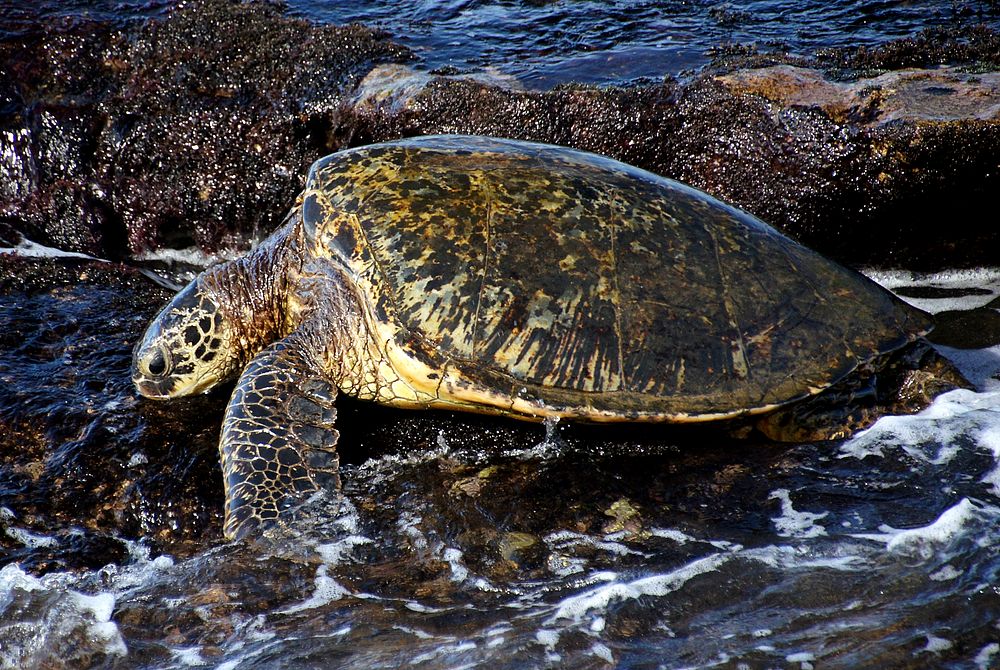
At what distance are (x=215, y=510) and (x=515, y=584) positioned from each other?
4.91 ft

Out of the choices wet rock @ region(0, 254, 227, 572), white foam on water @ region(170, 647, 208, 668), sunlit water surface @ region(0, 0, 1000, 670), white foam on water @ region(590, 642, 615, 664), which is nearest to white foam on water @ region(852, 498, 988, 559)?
sunlit water surface @ region(0, 0, 1000, 670)

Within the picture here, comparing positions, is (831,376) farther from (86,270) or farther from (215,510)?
(86,270)

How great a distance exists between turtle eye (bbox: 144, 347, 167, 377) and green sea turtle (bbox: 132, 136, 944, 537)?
0.02m

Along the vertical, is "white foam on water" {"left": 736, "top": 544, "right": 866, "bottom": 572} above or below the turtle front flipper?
below

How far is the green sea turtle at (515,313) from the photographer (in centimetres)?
388

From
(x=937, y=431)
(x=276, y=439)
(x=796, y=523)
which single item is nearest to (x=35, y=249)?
(x=276, y=439)

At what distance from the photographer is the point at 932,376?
4340mm

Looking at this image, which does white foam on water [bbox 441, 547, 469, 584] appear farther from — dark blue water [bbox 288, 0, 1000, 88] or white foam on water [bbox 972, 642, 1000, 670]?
dark blue water [bbox 288, 0, 1000, 88]

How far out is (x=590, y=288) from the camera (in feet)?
13.0

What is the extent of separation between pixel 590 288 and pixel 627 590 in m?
1.45

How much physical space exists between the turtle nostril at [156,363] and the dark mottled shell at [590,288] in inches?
41.4

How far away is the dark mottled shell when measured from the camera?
3896 millimetres

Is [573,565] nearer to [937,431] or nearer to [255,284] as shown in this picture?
[937,431]

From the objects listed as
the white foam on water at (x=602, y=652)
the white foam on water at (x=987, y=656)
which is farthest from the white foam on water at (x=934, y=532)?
the white foam on water at (x=602, y=652)
